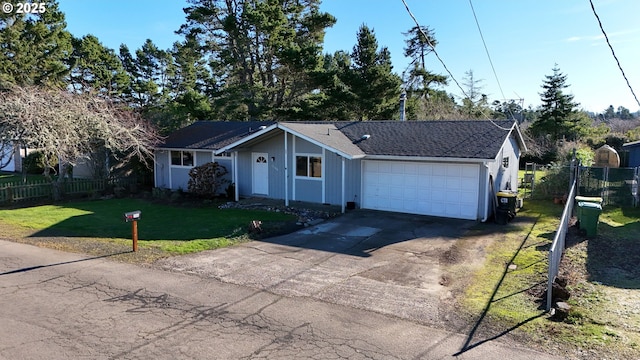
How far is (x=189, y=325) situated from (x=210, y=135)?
652 inches

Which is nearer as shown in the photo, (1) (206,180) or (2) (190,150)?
(1) (206,180)

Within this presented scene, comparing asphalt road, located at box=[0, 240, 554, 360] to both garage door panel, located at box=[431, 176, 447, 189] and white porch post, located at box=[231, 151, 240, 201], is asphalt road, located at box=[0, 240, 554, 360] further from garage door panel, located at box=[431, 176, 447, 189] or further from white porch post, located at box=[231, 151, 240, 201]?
white porch post, located at box=[231, 151, 240, 201]

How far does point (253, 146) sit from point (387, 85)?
15.6 metres

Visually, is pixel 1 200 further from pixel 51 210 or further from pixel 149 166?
pixel 149 166

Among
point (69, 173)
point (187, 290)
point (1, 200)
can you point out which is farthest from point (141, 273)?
point (69, 173)

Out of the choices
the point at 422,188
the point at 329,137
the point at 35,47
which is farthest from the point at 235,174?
the point at 35,47

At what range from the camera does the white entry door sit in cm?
1847

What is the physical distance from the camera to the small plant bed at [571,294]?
18.8 feet

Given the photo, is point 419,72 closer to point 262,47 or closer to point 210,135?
point 262,47

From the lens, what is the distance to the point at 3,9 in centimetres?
2783

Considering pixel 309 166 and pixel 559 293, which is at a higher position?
pixel 309 166

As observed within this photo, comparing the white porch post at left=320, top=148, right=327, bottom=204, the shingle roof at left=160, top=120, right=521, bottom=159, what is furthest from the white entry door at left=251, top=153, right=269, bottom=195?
the white porch post at left=320, top=148, right=327, bottom=204

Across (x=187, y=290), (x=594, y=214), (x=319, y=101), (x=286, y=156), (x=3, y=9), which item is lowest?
(x=187, y=290)

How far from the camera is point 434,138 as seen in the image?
624 inches
